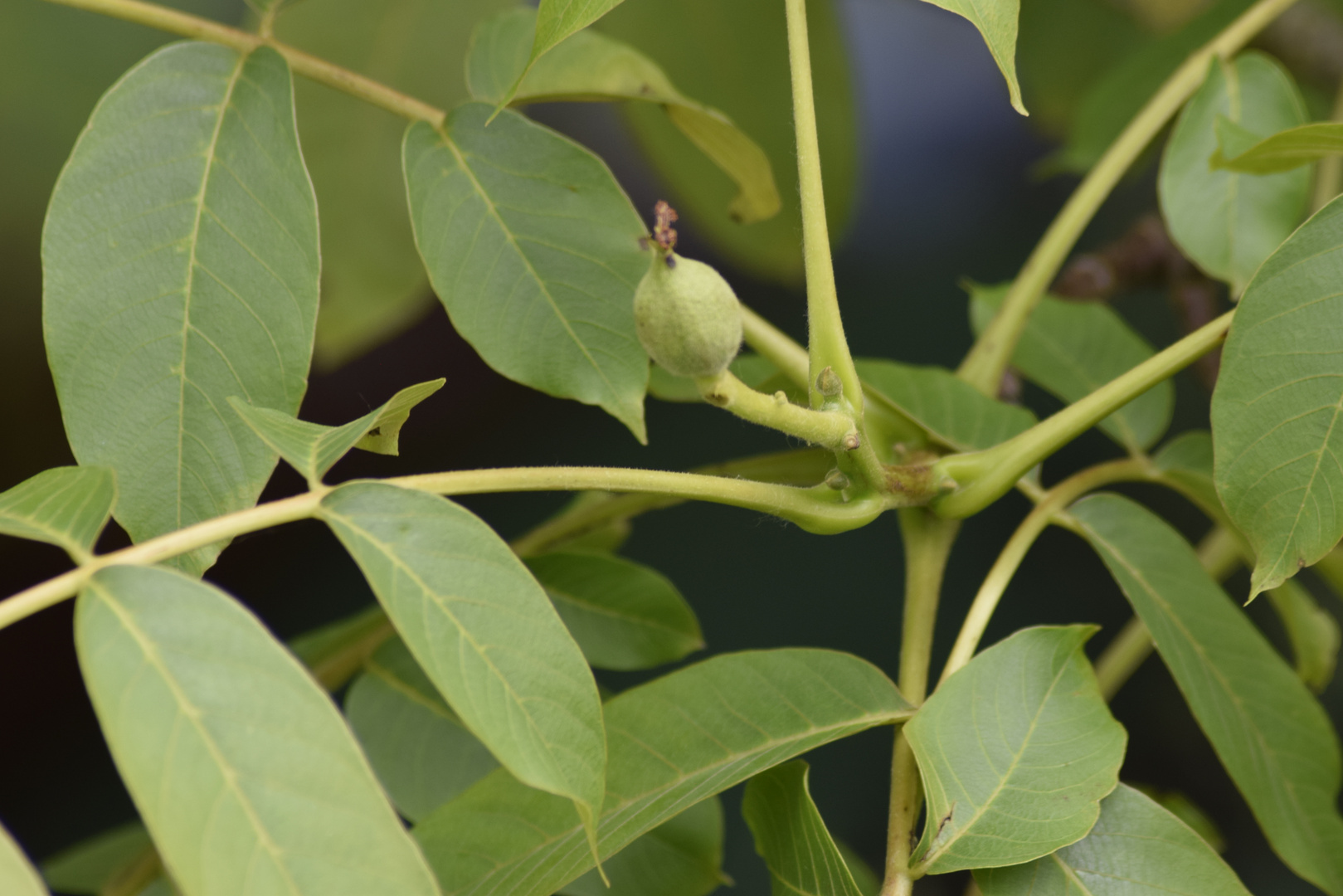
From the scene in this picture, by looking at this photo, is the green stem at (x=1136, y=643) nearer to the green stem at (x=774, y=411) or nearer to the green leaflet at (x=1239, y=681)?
the green leaflet at (x=1239, y=681)

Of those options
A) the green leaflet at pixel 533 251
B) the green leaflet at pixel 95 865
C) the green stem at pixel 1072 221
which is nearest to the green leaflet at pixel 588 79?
the green leaflet at pixel 533 251

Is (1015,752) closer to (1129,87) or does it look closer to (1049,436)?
(1049,436)

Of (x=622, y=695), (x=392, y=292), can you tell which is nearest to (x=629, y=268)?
(x=622, y=695)

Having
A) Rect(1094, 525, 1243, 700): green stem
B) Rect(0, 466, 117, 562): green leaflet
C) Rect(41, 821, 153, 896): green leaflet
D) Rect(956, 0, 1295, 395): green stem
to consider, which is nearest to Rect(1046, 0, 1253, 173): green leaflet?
Rect(956, 0, 1295, 395): green stem

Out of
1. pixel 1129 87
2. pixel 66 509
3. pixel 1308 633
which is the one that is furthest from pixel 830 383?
pixel 1129 87

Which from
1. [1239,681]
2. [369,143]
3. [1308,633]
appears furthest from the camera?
[369,143]

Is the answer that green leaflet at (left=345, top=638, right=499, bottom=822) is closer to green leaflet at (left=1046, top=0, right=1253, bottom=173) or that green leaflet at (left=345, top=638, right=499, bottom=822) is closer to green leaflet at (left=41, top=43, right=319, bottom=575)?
green leaflet at (left=41, top=43, right=319, bottom=575)
